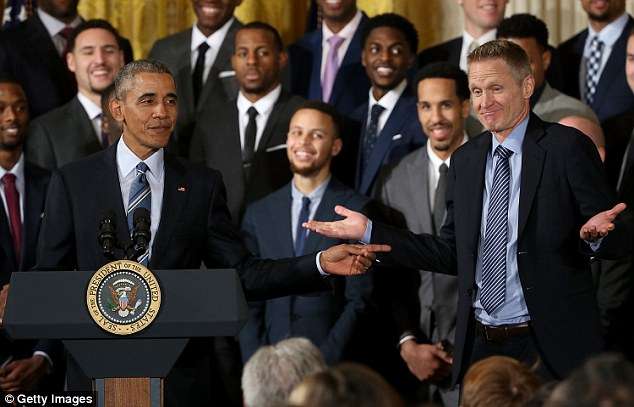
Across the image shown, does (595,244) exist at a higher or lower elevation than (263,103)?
lower

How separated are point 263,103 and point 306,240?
99 centimetres

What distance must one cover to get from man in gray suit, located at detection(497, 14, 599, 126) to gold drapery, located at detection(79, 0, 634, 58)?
1.20 m

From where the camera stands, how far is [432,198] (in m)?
6.20

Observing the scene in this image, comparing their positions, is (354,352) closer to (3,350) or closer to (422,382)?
(422,382)

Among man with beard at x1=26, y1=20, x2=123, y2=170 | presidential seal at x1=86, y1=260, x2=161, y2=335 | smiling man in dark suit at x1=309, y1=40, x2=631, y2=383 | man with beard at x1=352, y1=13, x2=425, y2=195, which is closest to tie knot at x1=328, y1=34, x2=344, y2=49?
man with beard at x1=352, y1=13, x2=425, y2=195

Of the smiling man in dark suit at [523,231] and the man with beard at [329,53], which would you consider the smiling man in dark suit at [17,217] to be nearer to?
the man with beard at [329,53]

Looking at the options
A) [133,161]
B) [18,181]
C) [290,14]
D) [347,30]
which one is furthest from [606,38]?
[133,161]

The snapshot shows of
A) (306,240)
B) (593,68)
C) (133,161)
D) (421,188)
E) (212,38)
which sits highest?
(212,38)

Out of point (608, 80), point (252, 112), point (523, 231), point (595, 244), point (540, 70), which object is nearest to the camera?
point (595, 244)

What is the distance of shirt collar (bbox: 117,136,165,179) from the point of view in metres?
4.68

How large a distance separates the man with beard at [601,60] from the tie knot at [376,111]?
0.99 metres

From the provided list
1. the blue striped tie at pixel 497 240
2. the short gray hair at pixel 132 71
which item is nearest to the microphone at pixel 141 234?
the short gray hair at pixel 132 71

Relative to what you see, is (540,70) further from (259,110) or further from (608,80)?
(259,110)

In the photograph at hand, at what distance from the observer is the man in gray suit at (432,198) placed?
5891mm
